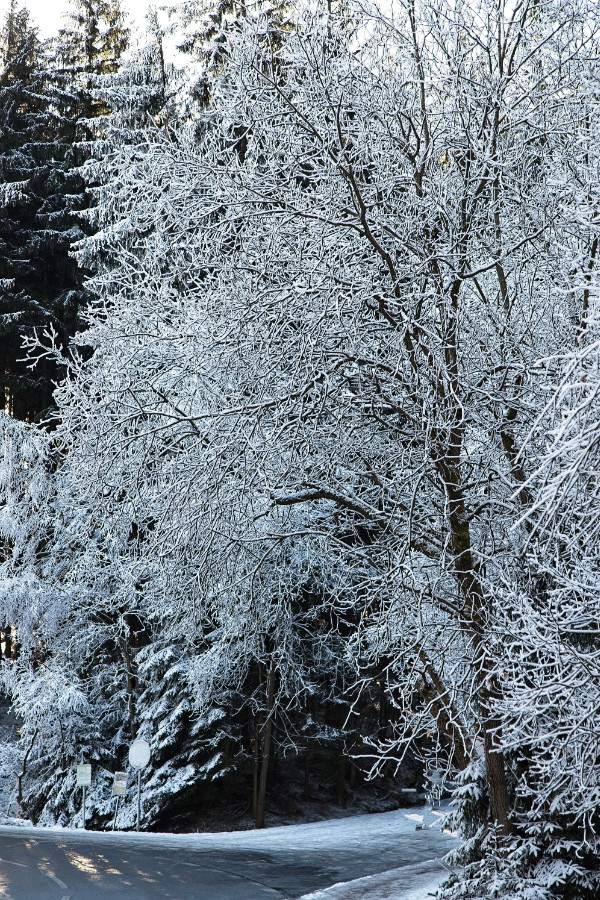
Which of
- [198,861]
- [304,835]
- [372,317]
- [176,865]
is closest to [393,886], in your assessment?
[176,865]

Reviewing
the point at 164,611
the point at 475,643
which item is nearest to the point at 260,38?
the point at 475,643

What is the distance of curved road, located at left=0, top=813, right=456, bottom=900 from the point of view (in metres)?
9.12

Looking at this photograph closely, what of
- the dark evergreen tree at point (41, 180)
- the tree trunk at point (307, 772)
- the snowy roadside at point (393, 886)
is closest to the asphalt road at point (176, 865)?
the snowy roadside at point (393, 886)

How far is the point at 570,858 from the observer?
679cm

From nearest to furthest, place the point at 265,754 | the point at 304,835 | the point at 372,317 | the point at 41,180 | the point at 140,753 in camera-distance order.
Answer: the point at 372,317 < the point at 304,835 < the point at 140,753 < the point at 265,754 < the point at 41,180

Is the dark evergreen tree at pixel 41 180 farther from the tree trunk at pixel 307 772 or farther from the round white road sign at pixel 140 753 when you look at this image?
the tree trunk at pixel 307 772

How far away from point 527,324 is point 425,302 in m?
0.87

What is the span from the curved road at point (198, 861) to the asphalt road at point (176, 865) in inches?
0.5

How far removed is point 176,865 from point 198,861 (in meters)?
0.62

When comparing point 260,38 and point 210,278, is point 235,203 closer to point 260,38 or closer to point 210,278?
point 210,278

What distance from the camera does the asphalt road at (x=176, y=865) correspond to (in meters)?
9.04

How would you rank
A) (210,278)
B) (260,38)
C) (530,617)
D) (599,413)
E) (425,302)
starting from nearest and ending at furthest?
(599,413), (530,617), (425,302), (210,278), (260,38)

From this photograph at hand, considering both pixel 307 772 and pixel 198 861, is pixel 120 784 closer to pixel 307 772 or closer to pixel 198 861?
pixel 307 772

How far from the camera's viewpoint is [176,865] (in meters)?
10.9
